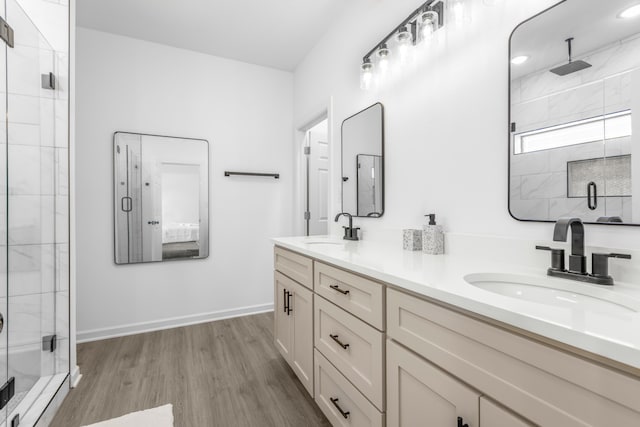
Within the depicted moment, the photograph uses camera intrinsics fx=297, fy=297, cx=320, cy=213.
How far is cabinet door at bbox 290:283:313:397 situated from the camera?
1.56 metres

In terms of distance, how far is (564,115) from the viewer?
39.8 inches

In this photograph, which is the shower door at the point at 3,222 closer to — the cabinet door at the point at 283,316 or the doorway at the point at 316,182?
the cabinet door at the point at 283,316

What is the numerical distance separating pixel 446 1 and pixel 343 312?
150 centimetres

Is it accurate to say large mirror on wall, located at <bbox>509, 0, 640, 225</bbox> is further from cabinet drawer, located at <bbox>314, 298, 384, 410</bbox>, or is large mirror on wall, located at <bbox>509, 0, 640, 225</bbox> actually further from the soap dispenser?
cabinet drawer, located at <bbox>314, 298, 384, 410</bbox>

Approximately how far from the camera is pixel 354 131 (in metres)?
2.17

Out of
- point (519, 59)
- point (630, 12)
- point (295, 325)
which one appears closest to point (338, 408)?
point (295, 325)

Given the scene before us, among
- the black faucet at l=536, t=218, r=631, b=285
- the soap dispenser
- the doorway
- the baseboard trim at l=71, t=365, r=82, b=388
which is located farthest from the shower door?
the black faucet at l=536, t=218, r=631, b=285

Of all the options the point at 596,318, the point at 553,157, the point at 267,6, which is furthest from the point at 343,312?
the point at 267,6

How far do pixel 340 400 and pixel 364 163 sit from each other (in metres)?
1.41

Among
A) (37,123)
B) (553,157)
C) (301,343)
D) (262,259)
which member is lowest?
(301,343)

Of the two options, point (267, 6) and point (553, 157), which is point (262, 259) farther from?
point (553, 157)

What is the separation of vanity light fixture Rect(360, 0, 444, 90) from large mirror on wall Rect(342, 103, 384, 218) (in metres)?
0.21

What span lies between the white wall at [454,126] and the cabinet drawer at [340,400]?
82 centimetres

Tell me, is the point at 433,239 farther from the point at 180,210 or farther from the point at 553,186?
the point at 180,210
